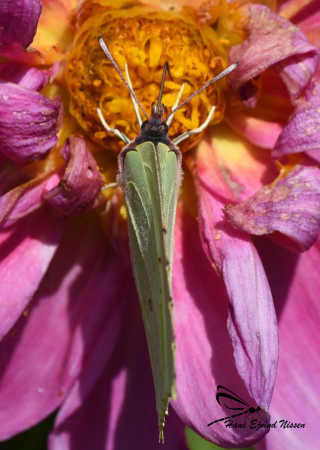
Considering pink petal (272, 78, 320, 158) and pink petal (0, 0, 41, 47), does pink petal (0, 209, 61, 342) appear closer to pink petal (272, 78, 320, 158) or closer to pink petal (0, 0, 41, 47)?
pink petal (0, 0, 41, 47)

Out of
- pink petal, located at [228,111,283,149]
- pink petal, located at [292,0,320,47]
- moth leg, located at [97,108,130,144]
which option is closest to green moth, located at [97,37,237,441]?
moth leg, located at [97,108,130,144]

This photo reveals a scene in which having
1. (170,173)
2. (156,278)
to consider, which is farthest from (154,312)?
(170,173)

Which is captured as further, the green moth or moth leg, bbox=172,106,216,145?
moth leg, bbox=172,106,216,145

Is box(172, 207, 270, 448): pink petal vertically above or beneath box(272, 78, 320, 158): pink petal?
beneath

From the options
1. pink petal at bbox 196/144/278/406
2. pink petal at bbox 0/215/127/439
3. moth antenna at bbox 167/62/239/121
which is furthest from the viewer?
Result: pink petal at bbox 0/215/127/439

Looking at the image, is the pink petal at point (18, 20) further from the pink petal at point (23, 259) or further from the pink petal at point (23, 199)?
the pink petal at point (23, 259)

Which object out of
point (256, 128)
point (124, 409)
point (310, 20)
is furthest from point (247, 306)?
point (310, 20)

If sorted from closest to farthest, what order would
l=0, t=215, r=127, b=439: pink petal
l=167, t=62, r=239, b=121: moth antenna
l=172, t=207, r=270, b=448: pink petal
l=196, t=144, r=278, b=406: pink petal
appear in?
1. l=196, t=144, r=278, b=406: pink petal
2. l=172, t=207, r=270, b=448: pink petal
3. l=167, t=62, r=239, b=121: moth antenna
4. l=0, t=215, r=127, b=439: pink petal
